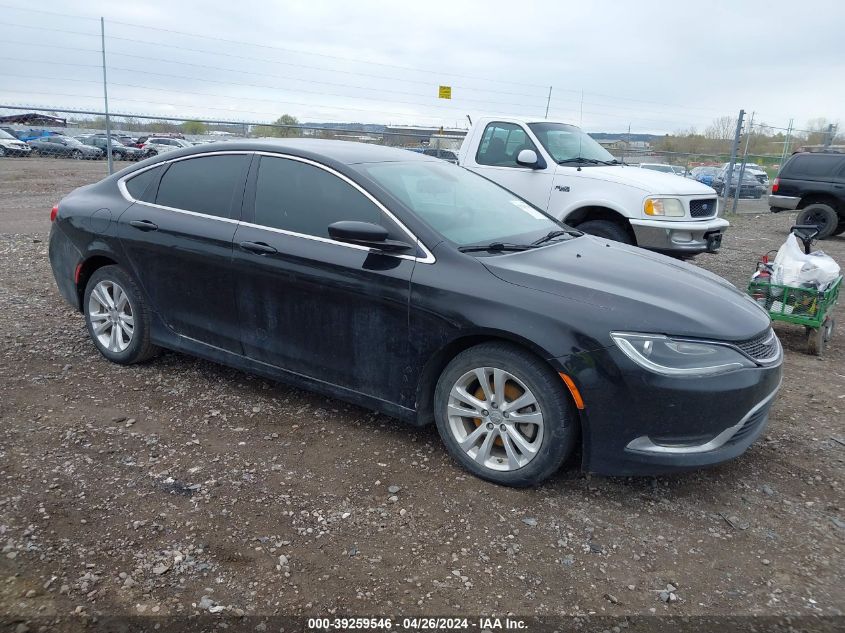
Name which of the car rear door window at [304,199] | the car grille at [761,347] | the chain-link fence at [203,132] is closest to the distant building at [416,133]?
the chain-link fence at [203,132]

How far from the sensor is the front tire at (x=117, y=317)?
14.9 feet

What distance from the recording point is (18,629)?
2.33 m

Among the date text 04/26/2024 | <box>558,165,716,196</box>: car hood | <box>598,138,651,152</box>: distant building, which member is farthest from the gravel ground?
<box>598,138,651,152</box>: distant building

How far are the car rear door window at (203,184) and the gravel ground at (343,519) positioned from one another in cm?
121

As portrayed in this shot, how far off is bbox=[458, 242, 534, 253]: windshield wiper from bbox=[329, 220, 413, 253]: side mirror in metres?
0.31

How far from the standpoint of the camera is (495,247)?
3.61m

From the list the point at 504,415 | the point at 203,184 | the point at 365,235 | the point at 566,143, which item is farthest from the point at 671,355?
the point at 566,143

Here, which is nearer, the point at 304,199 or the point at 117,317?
the point at 304,199

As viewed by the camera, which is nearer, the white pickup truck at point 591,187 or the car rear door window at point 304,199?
the car rear door window at point 304,199

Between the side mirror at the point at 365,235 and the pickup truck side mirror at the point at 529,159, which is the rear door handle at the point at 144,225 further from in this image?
the pickup truck side mirror at the point at 529,159

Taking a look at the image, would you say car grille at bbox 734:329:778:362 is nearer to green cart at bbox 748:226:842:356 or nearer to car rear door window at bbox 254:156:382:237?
car rear door window at bbox 254:156:382:237

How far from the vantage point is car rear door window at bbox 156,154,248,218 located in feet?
13.6

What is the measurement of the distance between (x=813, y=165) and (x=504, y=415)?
43.8 ft

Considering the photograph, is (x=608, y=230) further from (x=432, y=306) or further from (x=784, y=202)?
(x=784, y=202)
